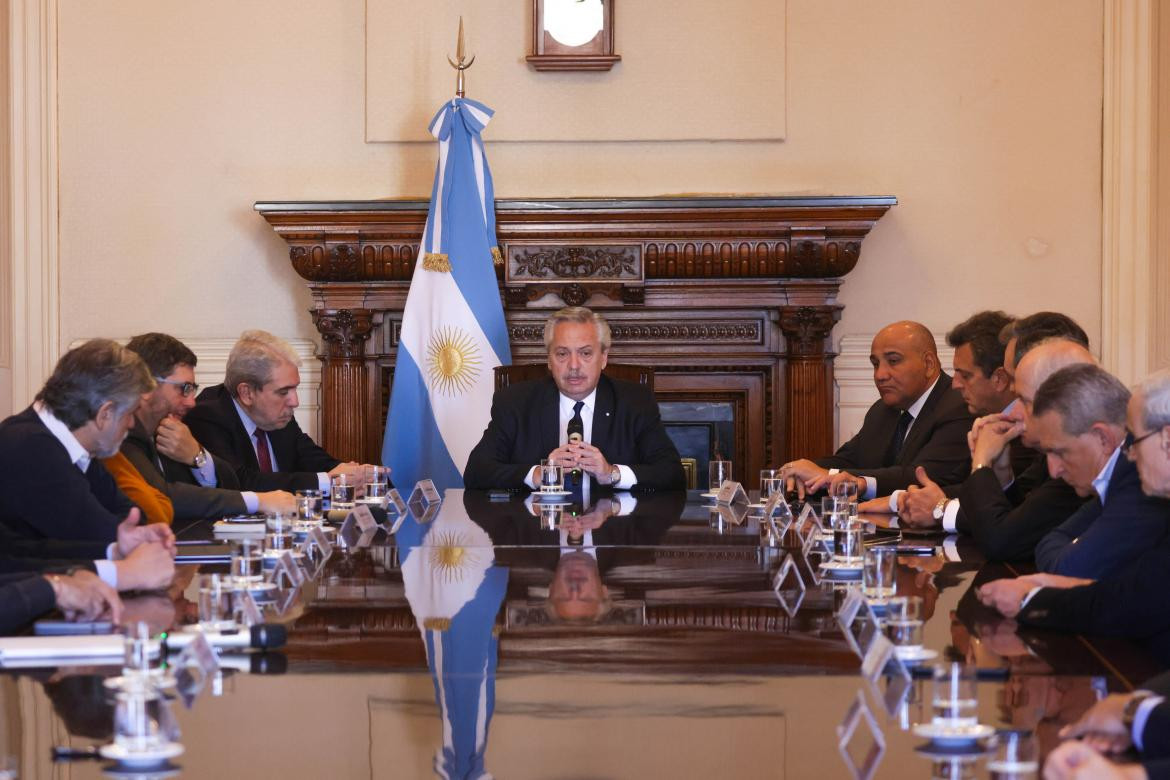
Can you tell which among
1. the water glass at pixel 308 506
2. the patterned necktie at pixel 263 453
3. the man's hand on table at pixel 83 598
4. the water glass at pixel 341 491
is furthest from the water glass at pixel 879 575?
the patterned necktie at pixel 263 453

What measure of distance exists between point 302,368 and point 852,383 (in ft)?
8.80

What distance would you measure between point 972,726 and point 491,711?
0.62 meters

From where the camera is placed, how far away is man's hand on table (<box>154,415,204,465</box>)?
478 centimetres

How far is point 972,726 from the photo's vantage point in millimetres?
1801

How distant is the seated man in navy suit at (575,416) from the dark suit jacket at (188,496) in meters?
1.13

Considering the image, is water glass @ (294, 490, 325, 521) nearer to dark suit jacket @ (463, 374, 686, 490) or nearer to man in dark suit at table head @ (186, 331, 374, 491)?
man in dark suit at table head @ (186, 331, 374, 491)

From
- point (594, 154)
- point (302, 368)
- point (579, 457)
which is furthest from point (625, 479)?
point (302, 368)

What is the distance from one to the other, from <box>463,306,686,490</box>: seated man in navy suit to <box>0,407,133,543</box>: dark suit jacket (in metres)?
2.14

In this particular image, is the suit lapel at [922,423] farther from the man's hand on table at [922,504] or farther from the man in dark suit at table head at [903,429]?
the man's hand on table at [922,504]

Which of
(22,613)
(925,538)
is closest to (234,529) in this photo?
(22,613)

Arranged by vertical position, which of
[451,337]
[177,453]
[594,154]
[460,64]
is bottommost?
[177,453]

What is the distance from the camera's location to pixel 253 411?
5434mm

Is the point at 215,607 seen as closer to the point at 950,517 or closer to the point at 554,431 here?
the point at 950,517

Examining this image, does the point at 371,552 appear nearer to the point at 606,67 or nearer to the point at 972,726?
the point at 972,726
